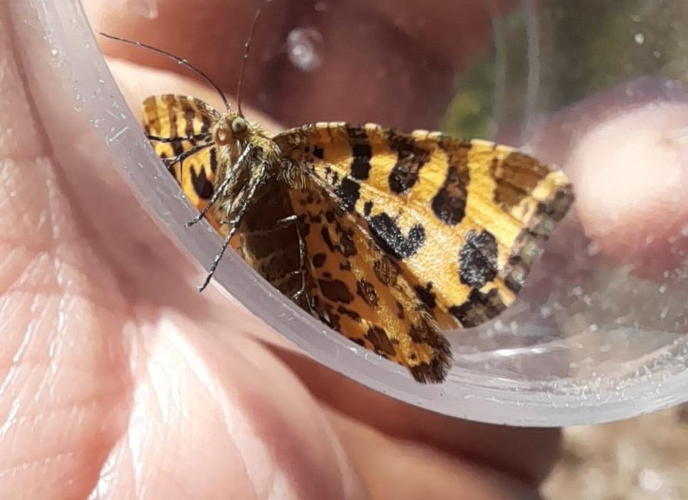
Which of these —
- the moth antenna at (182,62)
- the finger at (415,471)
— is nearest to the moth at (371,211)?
the moth antenna at (182,62)

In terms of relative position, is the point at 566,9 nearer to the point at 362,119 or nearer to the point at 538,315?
the point at 362,119

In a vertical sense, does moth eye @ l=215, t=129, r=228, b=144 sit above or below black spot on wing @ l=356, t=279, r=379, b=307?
above

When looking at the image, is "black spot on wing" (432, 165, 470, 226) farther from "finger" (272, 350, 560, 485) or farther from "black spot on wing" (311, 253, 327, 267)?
"finger" (272, 350, 560, 485)

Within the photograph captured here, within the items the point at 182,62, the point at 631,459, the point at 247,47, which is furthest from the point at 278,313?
the point at 631,459

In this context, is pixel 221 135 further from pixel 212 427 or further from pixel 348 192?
pixel 212 427

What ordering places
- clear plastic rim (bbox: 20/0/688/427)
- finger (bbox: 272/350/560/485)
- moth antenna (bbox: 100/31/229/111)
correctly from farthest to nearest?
Result: finger (bbox: 272/350/560/485), moth antenna (bbox: 100/31/229/111), clear plastic rim (bbox: 20/0/688/427)

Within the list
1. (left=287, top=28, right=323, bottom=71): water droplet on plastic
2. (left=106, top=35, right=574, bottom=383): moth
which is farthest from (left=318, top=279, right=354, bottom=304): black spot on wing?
(left=287, top=28, right=323, bottom=71): water droplet on plastic

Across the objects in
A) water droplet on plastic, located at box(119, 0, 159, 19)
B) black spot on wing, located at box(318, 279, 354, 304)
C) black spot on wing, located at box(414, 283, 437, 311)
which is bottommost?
black spot on wing, located at box(318, 279, 354, 304)
